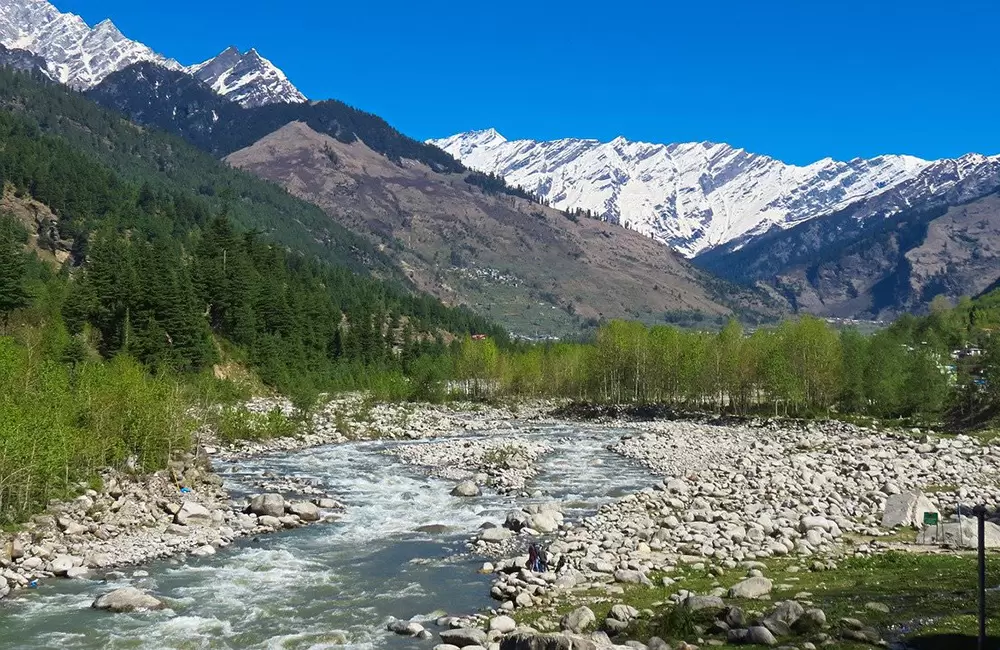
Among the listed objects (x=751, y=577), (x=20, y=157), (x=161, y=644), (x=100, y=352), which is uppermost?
(x=20, y=157)

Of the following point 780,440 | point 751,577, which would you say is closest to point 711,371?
point 780,440

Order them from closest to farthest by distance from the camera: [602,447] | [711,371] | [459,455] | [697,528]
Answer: [697,528] → [459,455] → [602,447] → [711,371]

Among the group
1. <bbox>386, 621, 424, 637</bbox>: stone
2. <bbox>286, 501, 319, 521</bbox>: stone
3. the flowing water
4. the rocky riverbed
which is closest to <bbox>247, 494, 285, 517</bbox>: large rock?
<bbox>286, 501, 319, 521</bbox>: stone

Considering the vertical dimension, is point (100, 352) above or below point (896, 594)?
above

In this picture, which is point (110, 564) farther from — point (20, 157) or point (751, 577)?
point (20, 157)

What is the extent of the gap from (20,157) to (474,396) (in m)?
118

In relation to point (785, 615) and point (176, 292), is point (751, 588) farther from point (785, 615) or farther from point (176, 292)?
point (176, 292)

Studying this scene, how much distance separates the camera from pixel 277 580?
3116 cm

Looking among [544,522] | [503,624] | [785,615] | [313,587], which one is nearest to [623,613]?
[503,624]

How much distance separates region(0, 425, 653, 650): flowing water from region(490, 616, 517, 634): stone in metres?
2.45

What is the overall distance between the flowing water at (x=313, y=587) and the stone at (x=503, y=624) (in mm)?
2448

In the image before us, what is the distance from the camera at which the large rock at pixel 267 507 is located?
4202cm

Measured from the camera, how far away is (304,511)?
42.3 meters

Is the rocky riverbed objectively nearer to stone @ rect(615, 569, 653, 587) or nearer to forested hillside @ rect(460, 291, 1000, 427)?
stone @ rect(615, 569, 653, 587)
